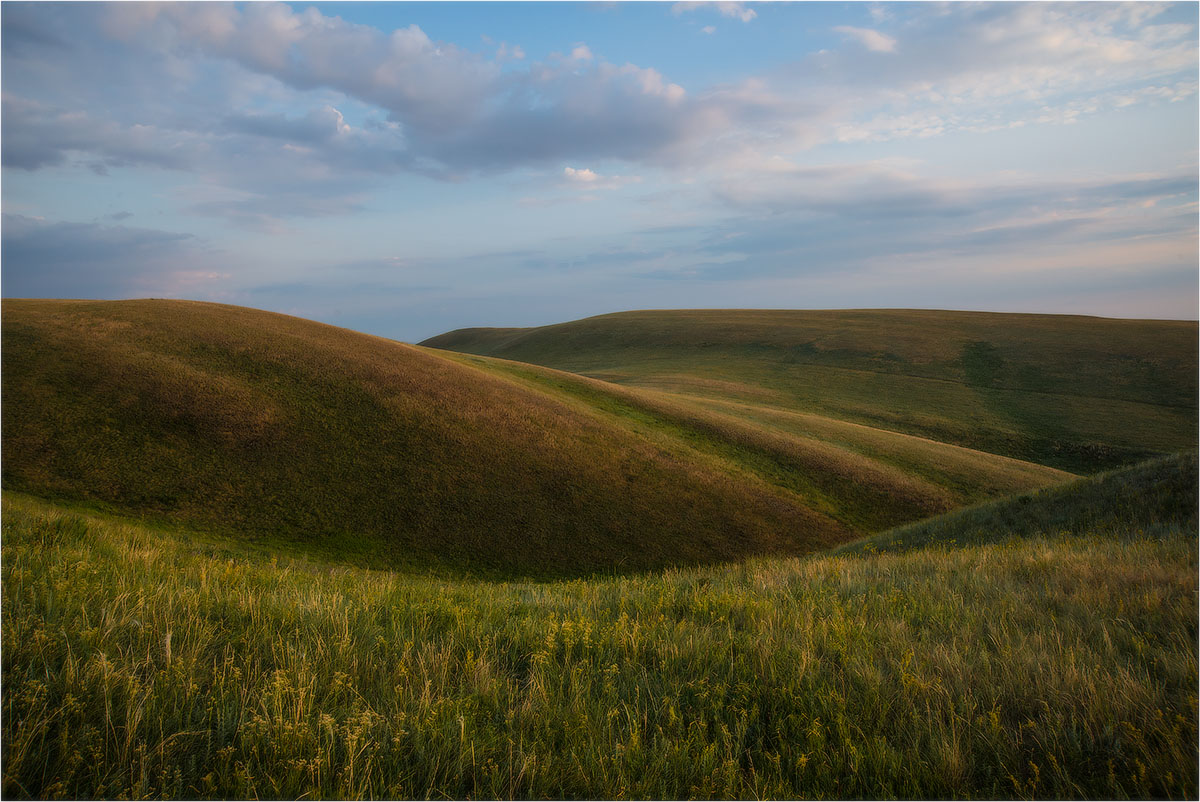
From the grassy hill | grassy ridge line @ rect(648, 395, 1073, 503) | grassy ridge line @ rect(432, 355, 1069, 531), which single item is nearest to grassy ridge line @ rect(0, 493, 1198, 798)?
the grassy hill

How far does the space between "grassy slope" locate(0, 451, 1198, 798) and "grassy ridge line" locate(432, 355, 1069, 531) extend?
1234 inches

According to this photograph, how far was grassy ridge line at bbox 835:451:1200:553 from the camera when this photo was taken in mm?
12953

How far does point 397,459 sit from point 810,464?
90.7ft

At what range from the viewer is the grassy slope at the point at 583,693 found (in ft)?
11.4

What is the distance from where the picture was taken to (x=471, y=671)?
15.0 feet

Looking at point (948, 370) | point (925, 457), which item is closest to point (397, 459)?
point (925, 457)

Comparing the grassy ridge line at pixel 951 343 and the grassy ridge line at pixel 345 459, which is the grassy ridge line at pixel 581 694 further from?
the grassy ridge line at pixel 951 343

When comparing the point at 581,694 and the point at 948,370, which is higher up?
the point at 948,370

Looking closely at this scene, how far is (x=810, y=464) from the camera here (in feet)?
135

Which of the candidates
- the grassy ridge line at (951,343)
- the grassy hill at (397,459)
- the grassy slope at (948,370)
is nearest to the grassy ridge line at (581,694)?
the grassy hill at (397,459)

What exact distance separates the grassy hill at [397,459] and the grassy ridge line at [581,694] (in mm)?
18582

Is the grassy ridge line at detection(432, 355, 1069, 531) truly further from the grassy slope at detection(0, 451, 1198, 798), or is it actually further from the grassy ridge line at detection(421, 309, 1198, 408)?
the grassy ridge line at detection(421, 309, 1198, 408)

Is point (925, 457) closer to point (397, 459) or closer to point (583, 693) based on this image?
point (397, 459)

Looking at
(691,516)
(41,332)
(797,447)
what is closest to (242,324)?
(41,332)
